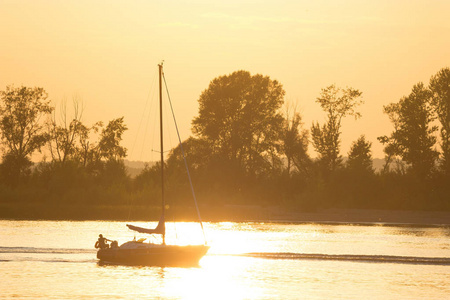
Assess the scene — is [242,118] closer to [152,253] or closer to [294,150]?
[294,150]

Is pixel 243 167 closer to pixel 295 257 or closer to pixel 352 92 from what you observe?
pixel 352 92

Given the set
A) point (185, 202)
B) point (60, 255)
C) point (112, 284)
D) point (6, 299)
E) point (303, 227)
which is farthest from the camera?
point (185, 202)

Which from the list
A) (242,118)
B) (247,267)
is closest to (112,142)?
(242,118)

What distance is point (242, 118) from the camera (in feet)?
463

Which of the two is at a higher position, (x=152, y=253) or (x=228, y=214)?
(x=228, y=214)

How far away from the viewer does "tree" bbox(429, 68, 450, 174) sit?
126519mm

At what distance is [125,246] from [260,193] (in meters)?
71.3

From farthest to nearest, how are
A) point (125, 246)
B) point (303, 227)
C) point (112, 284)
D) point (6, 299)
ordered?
point (303, 227)
point (125, 246)
point (112, 284)
point (6, 299)

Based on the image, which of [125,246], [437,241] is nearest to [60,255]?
[125,246]

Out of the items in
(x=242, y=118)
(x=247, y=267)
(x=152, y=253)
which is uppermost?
(x=242, y=118)

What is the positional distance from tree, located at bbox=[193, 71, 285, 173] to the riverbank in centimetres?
1010

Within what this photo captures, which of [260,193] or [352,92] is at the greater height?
[352,92]

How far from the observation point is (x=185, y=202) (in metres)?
131

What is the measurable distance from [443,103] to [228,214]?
3642cm
